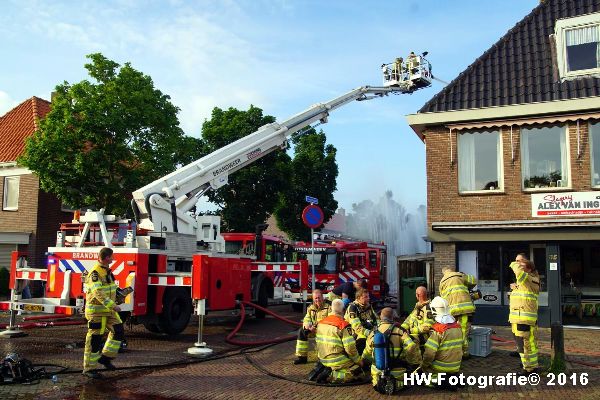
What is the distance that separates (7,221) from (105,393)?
18823 millimetres

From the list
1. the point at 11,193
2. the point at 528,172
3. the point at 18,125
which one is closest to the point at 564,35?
the point at 528,172

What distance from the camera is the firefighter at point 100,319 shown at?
7.45 metres

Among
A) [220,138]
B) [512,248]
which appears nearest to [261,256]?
[512,248]

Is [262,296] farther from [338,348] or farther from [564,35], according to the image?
[564,35]

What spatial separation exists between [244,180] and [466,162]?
1352 cm

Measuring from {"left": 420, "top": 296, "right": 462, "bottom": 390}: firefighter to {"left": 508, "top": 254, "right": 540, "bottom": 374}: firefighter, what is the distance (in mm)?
1322

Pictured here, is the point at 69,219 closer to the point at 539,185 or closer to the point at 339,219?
the point at 539,185

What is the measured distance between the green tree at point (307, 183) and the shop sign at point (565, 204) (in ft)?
52.9

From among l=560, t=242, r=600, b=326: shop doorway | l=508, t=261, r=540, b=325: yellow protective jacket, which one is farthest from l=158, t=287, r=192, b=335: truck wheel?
l=560, t=242, r=600, b=326: shop doorway

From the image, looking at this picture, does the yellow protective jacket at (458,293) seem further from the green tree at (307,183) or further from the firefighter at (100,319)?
the green tree at (307,183)

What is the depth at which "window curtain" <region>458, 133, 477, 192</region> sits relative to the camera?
1301 centimetres

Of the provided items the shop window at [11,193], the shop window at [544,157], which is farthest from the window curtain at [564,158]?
the shop window at [11,193]

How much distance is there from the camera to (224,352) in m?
9.59

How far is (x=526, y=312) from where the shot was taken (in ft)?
24.9
